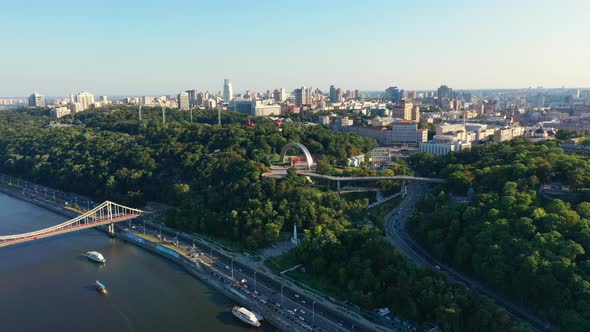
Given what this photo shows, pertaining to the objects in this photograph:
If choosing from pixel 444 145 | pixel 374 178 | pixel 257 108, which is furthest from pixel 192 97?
pixel 374 178

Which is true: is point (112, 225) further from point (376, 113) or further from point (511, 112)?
point (511, 112)

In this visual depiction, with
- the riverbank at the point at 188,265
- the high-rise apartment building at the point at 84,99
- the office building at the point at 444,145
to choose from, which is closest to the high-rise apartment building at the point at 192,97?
the high-rise apartment building at the point at 84,99

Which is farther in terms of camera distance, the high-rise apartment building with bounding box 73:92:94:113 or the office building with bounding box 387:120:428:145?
the high-rise apartment building with bounding box 73:92:94:113

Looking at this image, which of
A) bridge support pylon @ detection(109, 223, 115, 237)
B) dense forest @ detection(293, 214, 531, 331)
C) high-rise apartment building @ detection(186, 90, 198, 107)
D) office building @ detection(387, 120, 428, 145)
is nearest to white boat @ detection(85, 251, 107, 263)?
bridge support pylon @ detection(109, 223, 115, 237)

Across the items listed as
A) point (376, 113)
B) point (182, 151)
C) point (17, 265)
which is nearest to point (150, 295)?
point (17, 265)

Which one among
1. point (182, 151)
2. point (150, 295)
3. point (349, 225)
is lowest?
point (150, 295)

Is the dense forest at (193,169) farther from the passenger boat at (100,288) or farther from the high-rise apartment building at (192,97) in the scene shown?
the high-rise apartment building at (192,97)

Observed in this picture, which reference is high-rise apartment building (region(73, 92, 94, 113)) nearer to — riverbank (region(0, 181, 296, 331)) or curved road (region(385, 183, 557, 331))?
riverbank (region(0, 181, 296, 331))
